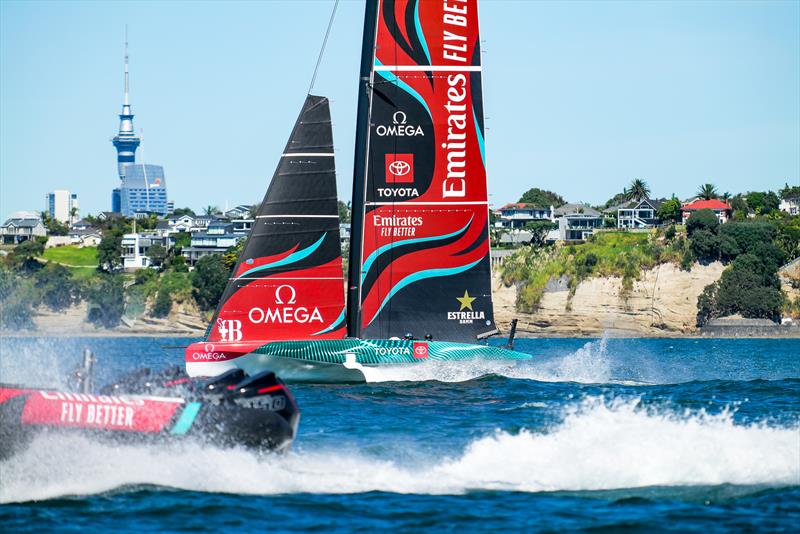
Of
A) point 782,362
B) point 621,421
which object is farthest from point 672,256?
point 621,421

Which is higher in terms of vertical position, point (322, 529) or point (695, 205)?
point (695, 205)

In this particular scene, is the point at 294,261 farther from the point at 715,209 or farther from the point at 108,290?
the point at 715,209

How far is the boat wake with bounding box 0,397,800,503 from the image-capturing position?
15492 mm

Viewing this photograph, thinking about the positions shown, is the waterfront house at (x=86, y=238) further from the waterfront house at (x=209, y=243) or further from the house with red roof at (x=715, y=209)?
the house with red roof at (x=715, y=209)

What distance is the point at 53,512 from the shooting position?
14.5 meters

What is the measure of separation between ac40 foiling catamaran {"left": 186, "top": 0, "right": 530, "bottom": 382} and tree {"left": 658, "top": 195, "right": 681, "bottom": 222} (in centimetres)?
11166

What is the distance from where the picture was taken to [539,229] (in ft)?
453

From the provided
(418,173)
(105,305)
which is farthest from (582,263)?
(418,173)

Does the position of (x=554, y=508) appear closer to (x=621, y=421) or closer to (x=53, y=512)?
(x=621, y=421)

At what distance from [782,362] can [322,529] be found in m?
43.9

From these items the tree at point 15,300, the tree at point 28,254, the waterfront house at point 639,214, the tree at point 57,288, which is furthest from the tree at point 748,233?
the tree at point 28,254

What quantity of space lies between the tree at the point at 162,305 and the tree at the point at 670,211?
5792 centimetres

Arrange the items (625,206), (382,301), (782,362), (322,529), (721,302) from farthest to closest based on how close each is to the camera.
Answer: (625,206) < (721,302) < (782,362) < (382,301) < (322,529)

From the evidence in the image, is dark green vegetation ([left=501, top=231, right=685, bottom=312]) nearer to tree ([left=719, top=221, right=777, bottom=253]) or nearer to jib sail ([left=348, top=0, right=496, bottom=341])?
tree ([left=719, top=221, right=777, bottom=253])
